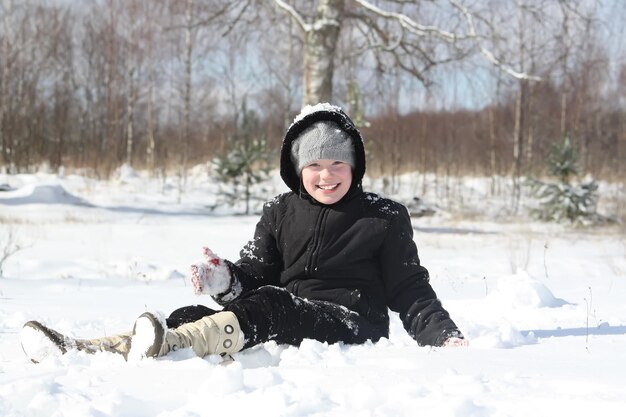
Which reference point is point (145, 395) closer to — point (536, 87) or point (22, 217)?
point (22, 217)

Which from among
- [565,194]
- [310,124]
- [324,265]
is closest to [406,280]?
[324,265]

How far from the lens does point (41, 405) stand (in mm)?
1561

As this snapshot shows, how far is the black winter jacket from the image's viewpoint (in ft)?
8.92

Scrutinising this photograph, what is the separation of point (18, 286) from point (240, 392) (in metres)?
3.38

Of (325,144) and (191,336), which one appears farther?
(325,144)

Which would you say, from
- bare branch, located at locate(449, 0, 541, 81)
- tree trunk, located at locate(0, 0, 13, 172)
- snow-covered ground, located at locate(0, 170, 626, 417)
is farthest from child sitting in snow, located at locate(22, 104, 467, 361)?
tree trunk, located at locate(0, 0, 13, 172)

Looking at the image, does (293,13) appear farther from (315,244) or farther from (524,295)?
(315,244)

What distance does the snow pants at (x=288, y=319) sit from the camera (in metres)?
2.38

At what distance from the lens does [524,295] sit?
145 inches

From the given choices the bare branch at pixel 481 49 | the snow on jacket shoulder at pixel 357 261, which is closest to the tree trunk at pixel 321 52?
the bare branch at pixel 481 49

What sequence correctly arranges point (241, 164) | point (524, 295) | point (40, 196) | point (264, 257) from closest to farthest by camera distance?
point (264, 257) → point (524, 295) → point (40, 196) → point (241, 164)

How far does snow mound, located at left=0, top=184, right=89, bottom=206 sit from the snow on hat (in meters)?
10.8

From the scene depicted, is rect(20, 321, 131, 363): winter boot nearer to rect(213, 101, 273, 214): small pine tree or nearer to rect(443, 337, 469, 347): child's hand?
Result: rect(443, 337, 469, 347): child's hand

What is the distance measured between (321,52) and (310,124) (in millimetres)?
7229
